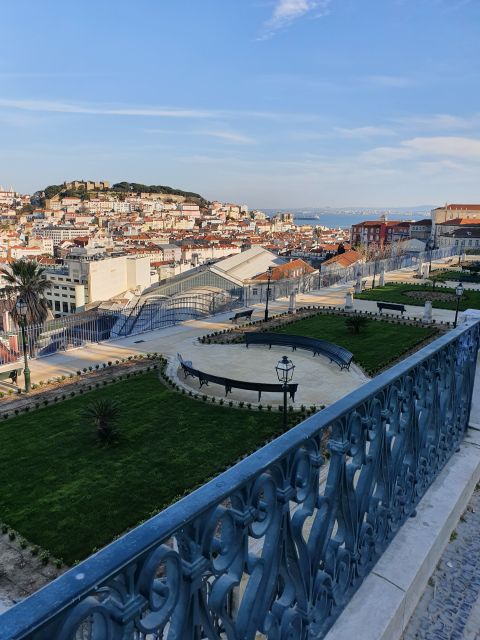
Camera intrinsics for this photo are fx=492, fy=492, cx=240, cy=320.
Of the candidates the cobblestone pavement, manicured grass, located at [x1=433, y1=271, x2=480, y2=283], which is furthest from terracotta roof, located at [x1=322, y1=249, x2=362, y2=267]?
the cobblestone pavement

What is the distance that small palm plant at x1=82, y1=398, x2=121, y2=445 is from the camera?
463 inches

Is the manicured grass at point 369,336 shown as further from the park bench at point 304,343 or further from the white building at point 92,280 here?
the white building at point 92,280

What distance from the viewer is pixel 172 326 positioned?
2467 cm

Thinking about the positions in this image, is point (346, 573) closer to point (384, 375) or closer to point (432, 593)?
point (432, 593)

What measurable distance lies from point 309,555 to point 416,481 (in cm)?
169

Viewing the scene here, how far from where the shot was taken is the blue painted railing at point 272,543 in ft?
4.72

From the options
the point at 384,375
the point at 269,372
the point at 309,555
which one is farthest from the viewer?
the point at 269,372

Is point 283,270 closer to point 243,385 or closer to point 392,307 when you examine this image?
point 392,307

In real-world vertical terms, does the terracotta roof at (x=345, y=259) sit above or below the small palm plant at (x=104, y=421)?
below

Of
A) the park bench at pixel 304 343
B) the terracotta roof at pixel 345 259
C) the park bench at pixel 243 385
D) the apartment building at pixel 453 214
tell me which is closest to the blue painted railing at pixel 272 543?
the park bench at pixel 243 385

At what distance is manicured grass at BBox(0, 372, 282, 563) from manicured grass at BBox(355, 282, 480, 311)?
1987 centimetres

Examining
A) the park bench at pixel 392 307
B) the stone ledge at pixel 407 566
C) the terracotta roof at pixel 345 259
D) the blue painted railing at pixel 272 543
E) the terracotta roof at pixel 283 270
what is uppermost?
the blue painted railing at pixel 272 543

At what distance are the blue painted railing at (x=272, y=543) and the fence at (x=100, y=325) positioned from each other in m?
16.5

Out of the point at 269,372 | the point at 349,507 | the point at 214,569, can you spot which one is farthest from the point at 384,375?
the point at 269,372
